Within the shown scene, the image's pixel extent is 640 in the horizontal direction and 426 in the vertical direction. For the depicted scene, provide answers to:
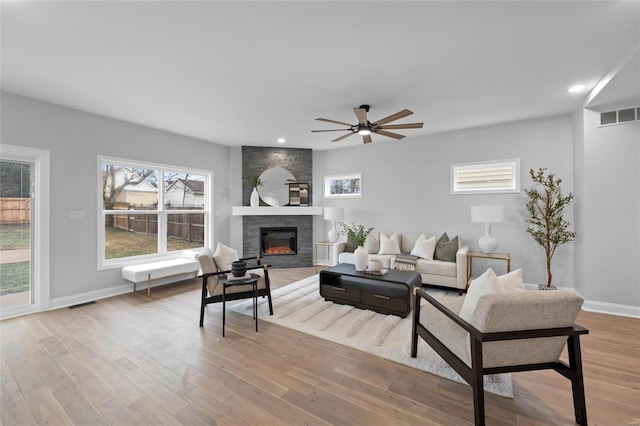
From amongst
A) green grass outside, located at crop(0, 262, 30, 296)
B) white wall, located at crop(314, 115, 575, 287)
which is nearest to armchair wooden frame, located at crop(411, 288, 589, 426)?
white wall, located at crop(314, 115, 575, 287)

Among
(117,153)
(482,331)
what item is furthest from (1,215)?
(482,331)

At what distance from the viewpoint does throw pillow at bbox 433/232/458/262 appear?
4512mm

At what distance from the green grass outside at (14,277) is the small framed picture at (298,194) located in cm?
446

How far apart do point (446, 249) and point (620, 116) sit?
2742 millimetres

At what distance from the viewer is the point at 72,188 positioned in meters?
3.90

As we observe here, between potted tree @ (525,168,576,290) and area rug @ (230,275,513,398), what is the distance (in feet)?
5.17

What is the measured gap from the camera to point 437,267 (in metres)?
4.39

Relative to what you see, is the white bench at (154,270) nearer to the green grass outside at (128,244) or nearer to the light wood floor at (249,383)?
the green grass outside at (128,244)

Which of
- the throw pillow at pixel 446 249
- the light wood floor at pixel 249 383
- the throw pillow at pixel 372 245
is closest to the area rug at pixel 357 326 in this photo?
the light wood floor at pixel 249 383

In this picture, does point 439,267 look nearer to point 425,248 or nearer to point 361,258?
point 425,248

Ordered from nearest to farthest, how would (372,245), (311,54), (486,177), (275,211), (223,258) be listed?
1. (311,54)
2. (223,258)
3. (486,177)
4. (372,245)
5. (275,211)

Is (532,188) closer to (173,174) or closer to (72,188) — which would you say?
(173,174)

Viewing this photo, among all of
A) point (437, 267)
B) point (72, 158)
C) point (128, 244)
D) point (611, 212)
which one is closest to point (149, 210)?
point (128, 244)

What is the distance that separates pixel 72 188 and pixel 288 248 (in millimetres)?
4050
